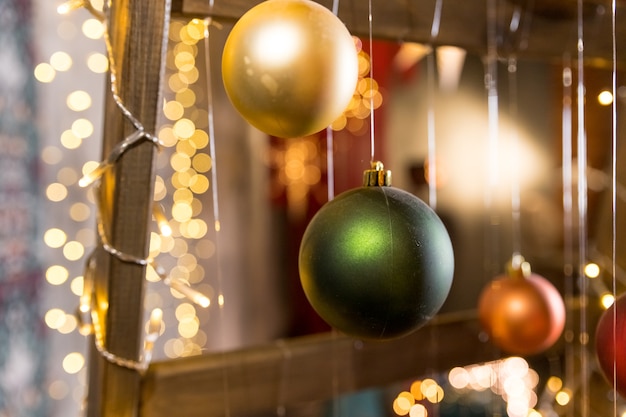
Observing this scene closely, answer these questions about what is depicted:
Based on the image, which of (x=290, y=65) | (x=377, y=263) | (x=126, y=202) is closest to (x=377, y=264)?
(x=377, y=263)

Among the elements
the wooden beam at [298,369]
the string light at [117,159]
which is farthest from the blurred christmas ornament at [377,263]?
the wooden beam at [298,369]

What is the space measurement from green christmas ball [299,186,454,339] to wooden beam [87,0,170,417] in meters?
0.36

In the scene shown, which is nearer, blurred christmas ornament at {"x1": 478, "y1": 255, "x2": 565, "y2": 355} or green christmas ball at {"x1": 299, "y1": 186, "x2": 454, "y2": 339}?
green christmas ball at {"x1": 299, "y1": 186, "x2": 454, "y2": 339}

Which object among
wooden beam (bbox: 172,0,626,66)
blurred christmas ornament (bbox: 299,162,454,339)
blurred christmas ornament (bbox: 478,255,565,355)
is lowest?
blurred christmas ornament (bbox: 478,255,565,355)

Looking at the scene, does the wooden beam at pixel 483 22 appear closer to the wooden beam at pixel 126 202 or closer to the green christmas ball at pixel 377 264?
the wooden beam at pixel 126 202

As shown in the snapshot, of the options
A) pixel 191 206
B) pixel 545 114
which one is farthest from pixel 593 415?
pixel 545 114

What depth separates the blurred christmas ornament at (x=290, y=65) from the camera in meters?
0.63

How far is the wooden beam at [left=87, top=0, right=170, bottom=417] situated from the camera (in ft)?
2.95

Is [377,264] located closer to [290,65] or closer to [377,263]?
[377,263]

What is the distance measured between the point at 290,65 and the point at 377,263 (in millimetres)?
213

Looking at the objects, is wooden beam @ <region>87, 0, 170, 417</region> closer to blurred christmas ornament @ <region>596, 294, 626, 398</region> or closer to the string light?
the string light

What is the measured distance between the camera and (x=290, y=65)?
0.63m

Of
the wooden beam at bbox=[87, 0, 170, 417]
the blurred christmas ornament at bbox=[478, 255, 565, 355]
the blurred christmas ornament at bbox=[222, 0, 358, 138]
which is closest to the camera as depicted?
the blurred christmas ornament at bbox=[222, 0, 358, 138]

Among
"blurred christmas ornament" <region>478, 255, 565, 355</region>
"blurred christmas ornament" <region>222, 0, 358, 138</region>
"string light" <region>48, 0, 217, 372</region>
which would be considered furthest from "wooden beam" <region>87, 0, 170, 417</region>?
"blurred christmas ornament" <region>478, 255, 565, 355</region>
